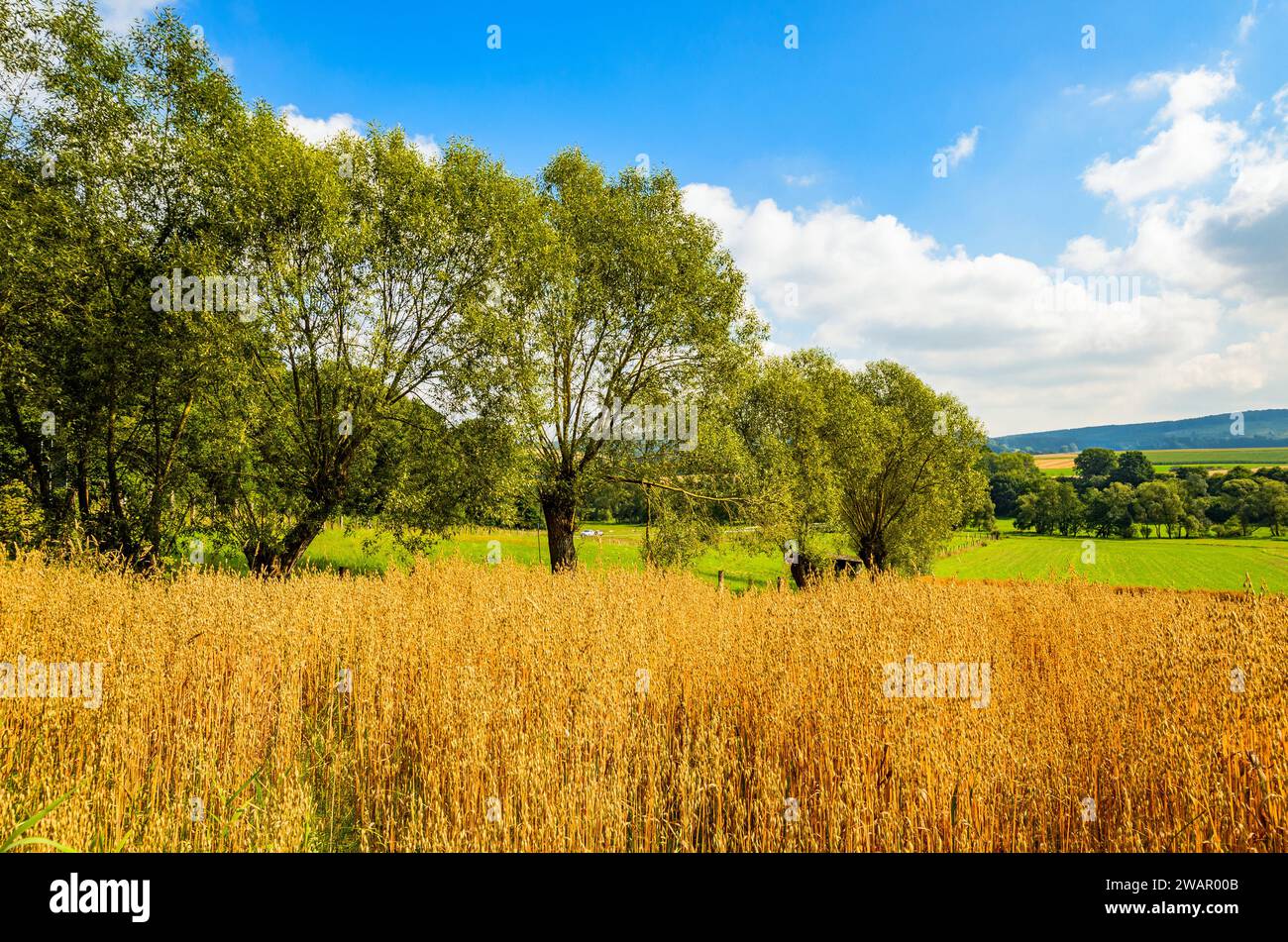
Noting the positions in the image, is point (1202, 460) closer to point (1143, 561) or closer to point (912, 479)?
point (1143, 561)

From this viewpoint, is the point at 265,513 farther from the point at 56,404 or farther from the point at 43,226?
the point at 43,226

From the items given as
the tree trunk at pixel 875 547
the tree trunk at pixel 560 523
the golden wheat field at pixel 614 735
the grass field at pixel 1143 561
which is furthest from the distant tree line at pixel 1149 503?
the golden wheat field at pixel 614 735

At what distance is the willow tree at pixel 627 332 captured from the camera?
17.1 metres

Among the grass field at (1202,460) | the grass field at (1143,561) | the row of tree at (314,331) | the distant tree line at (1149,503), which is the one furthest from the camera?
the grass field at (1202,460)

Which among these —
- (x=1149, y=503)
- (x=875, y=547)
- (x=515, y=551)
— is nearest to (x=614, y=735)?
(x=515, y=551)

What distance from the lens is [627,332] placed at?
1794 centimetres

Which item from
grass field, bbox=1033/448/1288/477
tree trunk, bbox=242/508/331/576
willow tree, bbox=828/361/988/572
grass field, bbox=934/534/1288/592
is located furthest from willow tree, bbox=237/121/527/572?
grass field, bbox=1033/448/1288/477

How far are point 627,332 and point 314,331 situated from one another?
9105 millimetres

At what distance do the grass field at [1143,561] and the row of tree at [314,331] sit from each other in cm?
2716

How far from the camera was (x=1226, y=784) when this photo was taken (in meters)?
3.06

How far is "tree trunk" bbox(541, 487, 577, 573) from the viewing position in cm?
1708

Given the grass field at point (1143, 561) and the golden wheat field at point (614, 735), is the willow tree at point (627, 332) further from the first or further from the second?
the grass field at point (1143, 561)

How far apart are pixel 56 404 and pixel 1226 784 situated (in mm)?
18799
